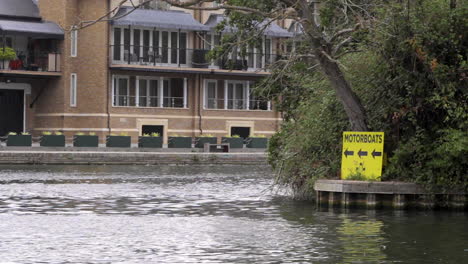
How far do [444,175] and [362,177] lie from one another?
2.09 meters

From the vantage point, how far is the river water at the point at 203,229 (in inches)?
669

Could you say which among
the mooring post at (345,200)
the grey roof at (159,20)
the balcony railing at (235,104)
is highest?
A: the grey roof at (159,20)

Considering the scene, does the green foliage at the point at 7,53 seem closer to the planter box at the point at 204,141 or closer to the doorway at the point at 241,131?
the planter box at the point at 204,141

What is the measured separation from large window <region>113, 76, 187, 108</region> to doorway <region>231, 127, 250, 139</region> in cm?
383

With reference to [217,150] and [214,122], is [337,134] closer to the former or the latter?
[217,150]

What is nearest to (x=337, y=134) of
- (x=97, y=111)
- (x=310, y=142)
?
(x=310, y=142)

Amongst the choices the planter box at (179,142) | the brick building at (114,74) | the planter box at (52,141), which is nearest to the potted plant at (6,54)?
the brick building at (114,74)

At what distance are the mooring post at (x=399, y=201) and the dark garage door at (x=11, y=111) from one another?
142 ft

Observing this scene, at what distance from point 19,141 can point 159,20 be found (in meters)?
15.7

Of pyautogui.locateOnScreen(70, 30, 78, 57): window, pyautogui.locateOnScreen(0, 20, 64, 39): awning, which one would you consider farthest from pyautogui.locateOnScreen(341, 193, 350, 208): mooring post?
pyautogui.locateOnScreen(70, 30, 78, 57): window

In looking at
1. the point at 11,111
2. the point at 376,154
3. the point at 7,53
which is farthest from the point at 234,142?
the point at 376,154

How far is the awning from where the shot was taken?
62.3 meters

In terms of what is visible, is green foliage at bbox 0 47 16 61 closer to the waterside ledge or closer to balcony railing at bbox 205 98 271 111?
the waterside ledge

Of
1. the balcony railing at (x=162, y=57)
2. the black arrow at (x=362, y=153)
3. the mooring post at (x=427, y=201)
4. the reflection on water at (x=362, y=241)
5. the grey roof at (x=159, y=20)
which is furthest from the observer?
the balcony railing at (x=162, y=57)
